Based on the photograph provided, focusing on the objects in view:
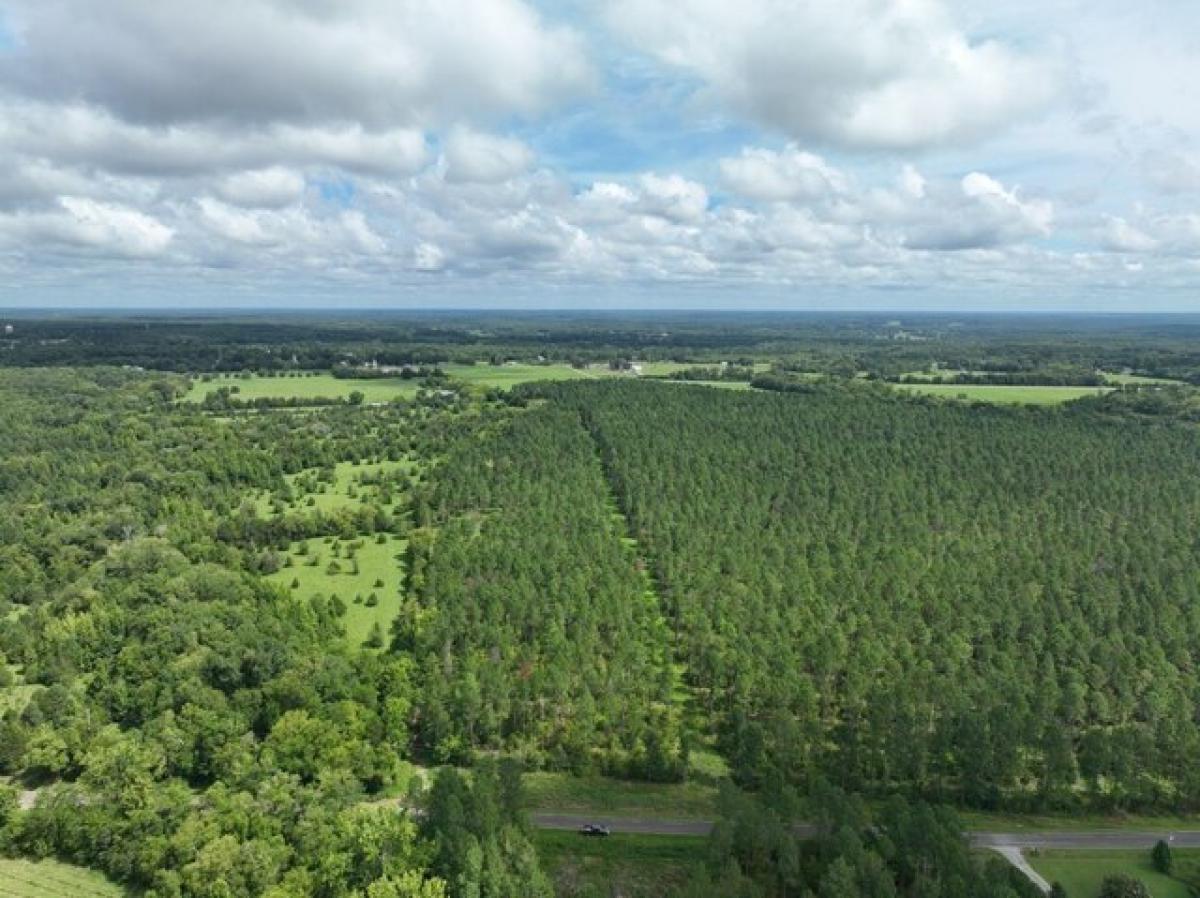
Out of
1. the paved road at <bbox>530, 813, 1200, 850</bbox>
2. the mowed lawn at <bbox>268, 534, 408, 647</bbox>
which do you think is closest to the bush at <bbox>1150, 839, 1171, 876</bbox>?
the paved road at <bbox>530, 813, 1200, 850</bbox>

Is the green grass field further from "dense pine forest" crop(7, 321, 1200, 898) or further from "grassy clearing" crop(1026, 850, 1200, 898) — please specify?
"grassy clearing" crop(1026, 850, 1200, 898)

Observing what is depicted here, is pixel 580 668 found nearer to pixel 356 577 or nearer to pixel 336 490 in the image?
pixel 356 577

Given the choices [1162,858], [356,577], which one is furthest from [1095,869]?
[356,577]

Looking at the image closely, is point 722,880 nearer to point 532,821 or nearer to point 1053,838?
point 532,821

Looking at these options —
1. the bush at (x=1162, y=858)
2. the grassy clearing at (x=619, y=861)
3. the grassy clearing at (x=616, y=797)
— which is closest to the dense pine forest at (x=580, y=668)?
the grassy clearing at (x=616, y=797)

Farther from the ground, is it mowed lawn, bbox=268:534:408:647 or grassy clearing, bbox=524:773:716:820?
mowed lawn, bbox=268:534:408:647

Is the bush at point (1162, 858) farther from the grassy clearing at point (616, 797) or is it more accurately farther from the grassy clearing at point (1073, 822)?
the grassy clearing at point (616, 797)

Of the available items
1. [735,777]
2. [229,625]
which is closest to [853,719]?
[735,777]
